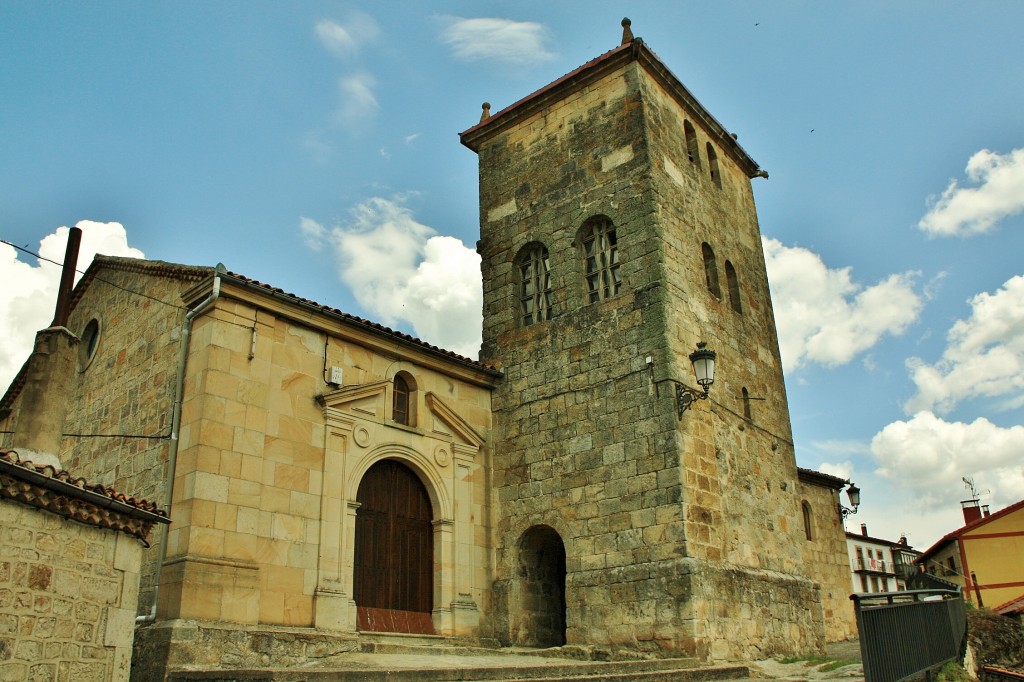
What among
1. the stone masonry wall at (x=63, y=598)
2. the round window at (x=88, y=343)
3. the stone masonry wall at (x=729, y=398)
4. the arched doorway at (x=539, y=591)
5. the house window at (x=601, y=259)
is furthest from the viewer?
the house window at (x=601, y=259)

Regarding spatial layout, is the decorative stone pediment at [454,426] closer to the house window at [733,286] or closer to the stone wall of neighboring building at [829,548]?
the house window at [733,286]

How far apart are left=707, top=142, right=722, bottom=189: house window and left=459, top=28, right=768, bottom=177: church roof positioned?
13.1 inches

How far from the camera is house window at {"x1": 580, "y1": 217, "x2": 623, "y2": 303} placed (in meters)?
14.1

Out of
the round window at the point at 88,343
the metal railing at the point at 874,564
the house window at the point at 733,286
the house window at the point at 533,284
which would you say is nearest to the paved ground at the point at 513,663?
the house window at the point at 533,284

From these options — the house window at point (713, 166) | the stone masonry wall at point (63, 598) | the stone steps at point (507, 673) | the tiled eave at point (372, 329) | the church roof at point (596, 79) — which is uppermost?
the church roof at point (596, 79)

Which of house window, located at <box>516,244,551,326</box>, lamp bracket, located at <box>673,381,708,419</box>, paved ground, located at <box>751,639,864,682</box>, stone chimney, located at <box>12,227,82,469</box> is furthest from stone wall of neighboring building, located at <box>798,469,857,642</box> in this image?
stone chimney, located at <box>12,227,82,469</box>

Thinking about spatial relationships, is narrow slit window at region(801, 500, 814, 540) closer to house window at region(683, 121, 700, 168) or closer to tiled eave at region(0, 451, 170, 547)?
house window at region(683, 121, 700, 168)

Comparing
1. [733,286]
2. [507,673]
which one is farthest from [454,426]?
[733,286]

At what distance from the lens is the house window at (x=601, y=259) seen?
14078 millimetres

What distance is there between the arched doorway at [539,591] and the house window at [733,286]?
17.9ft

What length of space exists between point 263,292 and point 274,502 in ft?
8.97

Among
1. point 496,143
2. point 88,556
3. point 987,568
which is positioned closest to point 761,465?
point 496,143

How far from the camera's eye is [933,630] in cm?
962

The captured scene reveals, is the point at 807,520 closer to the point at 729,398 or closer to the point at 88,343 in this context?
the point at 729,398
